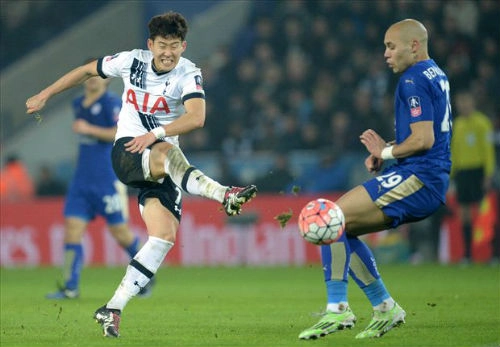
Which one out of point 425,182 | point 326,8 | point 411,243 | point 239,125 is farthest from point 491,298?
point 326,8

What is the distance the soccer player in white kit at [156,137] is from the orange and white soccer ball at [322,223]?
43 cm

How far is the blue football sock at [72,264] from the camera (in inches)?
424

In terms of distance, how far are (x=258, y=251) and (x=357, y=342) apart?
9154 millimetres

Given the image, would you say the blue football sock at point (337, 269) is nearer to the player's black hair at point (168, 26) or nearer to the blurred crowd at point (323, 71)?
the player's black hair at point (168, 26)

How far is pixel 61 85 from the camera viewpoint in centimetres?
761

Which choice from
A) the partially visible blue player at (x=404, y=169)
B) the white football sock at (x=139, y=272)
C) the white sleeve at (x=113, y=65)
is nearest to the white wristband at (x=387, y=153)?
the partially visible blue player at (x=404, y=169)

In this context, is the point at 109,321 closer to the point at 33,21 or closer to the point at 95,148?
the point at 95,148

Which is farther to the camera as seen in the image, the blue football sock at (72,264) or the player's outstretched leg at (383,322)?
the blue football sock at (72,264)

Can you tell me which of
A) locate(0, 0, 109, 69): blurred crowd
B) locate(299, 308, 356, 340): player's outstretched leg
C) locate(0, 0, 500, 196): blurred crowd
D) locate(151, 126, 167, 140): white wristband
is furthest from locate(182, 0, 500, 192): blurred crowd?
locate(299, 308, 356, 340): player's outstretched leg

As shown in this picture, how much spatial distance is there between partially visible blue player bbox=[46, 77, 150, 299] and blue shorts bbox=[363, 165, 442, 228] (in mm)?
4600

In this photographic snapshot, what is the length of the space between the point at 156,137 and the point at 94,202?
428cm

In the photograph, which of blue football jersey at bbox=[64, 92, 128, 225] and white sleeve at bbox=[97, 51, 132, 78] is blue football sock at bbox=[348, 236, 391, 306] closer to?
white sleeve at bbox=[97, 51, 132, 78]

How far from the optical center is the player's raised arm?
7.49 metres

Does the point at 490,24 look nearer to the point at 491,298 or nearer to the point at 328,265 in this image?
the point at 491,298
